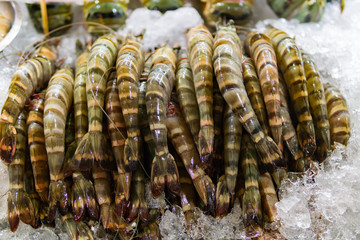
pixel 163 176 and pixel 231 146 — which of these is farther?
pixel 231 146

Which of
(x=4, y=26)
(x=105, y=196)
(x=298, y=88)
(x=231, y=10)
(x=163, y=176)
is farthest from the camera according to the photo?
(x=231, y=10)

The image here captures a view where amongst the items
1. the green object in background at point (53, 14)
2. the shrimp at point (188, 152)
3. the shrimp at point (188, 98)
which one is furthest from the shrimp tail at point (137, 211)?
the green object in background at point (53, 14)

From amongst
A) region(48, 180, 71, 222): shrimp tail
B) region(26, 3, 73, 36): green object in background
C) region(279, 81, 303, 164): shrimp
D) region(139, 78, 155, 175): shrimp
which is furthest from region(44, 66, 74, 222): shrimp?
region(279, 81, 303, 164): shrimp

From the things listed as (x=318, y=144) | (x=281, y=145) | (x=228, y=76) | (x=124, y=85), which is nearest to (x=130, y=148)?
(x=124, y=85)

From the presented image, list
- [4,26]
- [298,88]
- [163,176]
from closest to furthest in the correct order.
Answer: [163,176], [298,88], [4,26]

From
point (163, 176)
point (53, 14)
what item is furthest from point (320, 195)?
point (53, 14)

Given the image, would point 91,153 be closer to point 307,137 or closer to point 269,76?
point 269,76

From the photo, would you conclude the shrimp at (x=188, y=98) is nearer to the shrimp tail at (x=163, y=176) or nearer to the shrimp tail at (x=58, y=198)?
the shrimp tail at (x=163, y=176)

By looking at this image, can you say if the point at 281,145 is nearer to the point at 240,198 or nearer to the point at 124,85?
the point at 240,198
